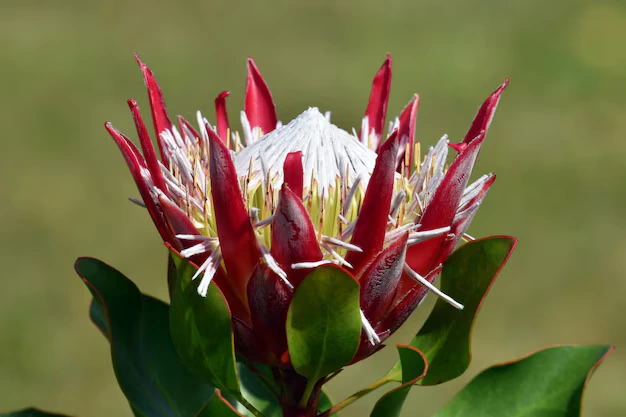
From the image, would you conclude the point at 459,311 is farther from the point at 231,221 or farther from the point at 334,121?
the point at 334,121

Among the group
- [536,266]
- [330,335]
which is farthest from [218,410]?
[536,266]

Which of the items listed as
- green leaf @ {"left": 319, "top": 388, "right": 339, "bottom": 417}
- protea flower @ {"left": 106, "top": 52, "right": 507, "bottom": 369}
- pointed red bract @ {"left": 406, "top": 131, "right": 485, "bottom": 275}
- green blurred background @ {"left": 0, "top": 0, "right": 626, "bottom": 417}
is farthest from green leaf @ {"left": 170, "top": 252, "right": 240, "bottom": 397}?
green blurred background @ {"left": 0, "top": 0, "right": 626, "bottom": 417}

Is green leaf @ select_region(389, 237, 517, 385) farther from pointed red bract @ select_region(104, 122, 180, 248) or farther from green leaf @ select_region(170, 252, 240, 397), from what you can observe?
pointed red bract @ select_region(104, 122, 180, 248)

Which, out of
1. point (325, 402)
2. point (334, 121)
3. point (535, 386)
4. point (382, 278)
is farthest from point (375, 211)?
point (334, 121)

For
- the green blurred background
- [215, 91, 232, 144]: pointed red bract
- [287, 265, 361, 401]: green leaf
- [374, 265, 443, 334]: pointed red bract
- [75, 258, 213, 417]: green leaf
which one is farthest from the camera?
the green blurred background

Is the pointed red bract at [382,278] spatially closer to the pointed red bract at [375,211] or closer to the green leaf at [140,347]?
the pointed red bract at [375,211]

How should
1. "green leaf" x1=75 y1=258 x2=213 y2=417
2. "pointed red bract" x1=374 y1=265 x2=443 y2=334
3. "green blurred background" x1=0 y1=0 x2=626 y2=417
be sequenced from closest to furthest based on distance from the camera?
"pointed red bract" x1=374 y1=265 x2=443 y2=334 < "green leaf" x1=75 y1=258 x2=213 y2=417 < "green blurred background" x1=0 y1=0 x2=626 y2=417

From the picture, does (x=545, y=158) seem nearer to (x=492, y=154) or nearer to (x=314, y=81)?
(x=492, y=154)

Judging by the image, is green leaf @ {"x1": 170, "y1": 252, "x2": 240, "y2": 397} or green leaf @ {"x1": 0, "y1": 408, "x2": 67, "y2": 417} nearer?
green leaf @ {"x1": 170, "y1": 252, "x2": 240, "y2": 397}

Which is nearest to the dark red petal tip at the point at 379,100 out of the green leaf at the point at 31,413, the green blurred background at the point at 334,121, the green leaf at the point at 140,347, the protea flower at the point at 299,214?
the protea flower at the point at 299,214
